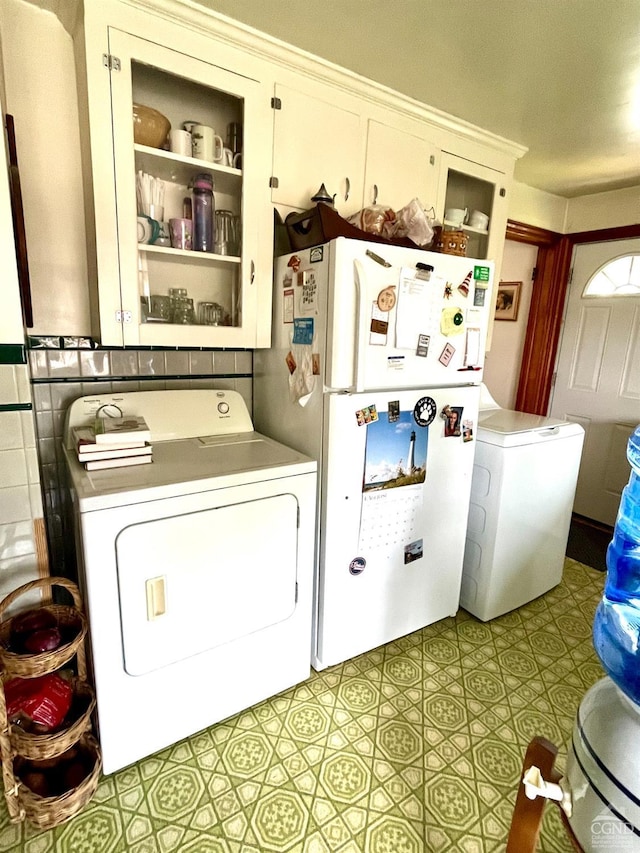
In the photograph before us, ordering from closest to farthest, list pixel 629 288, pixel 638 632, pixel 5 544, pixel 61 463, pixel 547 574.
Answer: pixel 638 632 < pixel 5 544 < pixel 61 463 < pixel 547 574 < pixel 629 288

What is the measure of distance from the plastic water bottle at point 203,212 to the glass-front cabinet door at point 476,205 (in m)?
1.15

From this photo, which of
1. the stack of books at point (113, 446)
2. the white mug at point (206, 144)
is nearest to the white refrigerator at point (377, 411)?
the white mug at point (206, 144)

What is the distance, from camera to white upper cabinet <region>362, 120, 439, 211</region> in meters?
1.98

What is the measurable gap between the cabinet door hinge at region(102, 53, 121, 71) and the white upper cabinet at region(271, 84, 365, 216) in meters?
0.56

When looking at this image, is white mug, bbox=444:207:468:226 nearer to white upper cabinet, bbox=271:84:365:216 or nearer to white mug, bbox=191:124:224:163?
white upper cabinet, bbox=271:84:365:216

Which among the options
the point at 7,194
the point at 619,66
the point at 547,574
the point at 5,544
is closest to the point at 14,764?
the point at 5,544

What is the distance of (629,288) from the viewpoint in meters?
3.13

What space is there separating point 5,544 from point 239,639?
0.83 m

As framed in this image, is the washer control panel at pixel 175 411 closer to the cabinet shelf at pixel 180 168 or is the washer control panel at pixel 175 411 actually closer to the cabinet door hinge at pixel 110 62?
the cabinet shelf at pixel 180 168

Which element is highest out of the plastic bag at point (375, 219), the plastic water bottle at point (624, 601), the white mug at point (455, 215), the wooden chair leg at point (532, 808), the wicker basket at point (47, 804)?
the white mug at point (455, 215)

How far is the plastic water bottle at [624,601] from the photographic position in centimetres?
77

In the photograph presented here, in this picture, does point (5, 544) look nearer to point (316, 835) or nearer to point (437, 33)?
point (316, 835)

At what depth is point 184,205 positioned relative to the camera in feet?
5.74

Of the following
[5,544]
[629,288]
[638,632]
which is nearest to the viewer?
[638,632]
